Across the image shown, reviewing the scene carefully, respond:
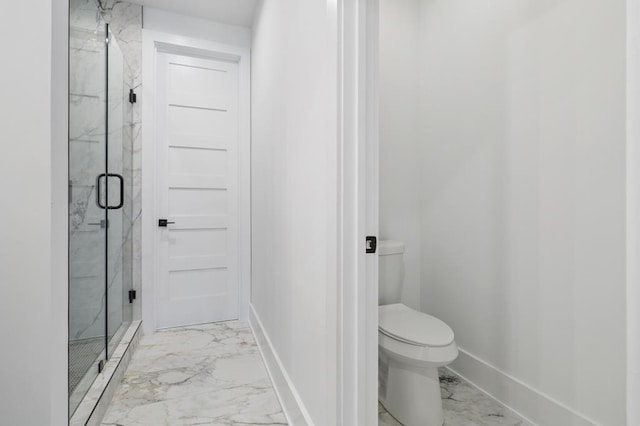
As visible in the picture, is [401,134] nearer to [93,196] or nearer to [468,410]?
[468,410]

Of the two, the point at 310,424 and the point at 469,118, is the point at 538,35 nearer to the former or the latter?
the point at 469,118

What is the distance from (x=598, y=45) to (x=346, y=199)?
47.9 inches

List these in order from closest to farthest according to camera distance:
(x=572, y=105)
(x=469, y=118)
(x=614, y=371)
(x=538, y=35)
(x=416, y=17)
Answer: (x=614, y=371)
(x=572, y=105)
(x=538, y=35)
(x=469, y=118)
(x=416, y=17)

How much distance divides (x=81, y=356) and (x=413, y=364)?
156cm

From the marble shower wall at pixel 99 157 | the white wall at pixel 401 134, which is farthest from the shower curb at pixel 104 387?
the white wall at pixel 401 134

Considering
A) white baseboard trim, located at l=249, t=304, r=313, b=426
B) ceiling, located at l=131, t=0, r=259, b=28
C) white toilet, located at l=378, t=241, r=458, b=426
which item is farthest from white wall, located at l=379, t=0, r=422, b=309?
ceiling, located at l=131, t=0, r=259, b=28

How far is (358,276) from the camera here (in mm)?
1036

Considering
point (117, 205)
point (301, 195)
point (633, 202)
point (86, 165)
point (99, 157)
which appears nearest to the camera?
point (633, 202)

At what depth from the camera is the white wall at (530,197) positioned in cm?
127

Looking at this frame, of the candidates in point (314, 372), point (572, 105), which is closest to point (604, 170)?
point (572, 105)

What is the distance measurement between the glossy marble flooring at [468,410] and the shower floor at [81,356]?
140cm

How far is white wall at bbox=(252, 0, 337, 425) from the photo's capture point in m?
1.11

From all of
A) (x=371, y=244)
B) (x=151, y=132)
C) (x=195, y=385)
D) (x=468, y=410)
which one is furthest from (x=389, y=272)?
(x=151, y=132)

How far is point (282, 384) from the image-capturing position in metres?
1.70
